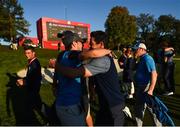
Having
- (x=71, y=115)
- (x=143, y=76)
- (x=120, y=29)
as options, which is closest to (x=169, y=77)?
(x=143, y=76)

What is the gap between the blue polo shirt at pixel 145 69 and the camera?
6.93 meters

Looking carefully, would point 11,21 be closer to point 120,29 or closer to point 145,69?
point 120,29

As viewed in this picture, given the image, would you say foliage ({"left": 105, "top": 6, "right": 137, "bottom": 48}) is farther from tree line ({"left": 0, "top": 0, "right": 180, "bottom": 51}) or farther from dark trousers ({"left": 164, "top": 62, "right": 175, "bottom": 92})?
dark trousers ({"left": 164, "top": 62, "right": 175, "bottom": 92})

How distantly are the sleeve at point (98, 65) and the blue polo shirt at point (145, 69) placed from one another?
2.37 metres

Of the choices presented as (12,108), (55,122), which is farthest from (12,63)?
(55,122)

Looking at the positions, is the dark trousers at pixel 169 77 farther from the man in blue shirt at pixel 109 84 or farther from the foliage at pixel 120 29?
the foliage at pixel 120 29

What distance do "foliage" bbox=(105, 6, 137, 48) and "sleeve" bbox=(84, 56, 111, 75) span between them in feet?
217

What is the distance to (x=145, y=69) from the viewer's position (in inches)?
277

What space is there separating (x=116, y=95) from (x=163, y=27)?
387ft

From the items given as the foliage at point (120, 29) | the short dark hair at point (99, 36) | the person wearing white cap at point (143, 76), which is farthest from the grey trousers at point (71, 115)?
the foliage at point (120, 29)

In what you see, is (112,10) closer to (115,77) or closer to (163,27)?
(163,27)

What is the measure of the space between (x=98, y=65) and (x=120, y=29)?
6944 centimetres

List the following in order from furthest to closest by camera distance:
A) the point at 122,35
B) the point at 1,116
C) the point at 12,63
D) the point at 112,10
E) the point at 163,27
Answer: the point at 163,27
the point at 112,10
the point at 122,35
the point at 12,63
the point at 1,116

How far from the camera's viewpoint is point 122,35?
7431cm
